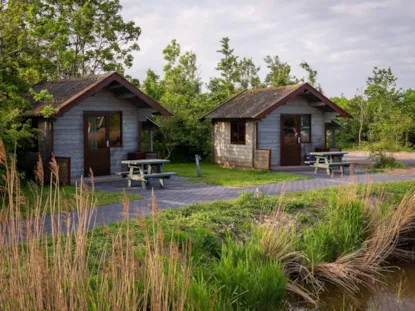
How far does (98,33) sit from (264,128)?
42.6ft

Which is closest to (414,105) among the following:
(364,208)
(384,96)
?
(384,96)

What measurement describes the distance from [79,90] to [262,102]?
818 centimetres

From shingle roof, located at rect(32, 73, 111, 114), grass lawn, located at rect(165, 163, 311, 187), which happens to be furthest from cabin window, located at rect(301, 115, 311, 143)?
shingle roof, located at rect(32, 73, 111, 114)

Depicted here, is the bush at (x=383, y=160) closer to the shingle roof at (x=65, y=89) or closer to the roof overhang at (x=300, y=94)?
the roof overhang at (x=300, y=94)

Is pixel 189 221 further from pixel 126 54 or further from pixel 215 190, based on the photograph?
pixel 126 54

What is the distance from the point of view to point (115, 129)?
17984mm

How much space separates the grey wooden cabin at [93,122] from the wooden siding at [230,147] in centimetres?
416

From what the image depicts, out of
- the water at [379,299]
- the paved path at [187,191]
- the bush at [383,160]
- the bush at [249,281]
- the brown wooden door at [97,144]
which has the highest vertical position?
the brown wooden door at [97,144]

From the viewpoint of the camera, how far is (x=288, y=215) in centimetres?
904

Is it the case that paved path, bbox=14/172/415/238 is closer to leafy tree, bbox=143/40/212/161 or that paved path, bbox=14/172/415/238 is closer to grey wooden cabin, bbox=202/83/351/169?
grey wooden cabin, bbox=202/83/351/169

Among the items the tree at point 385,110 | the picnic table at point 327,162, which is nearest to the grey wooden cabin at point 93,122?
the picnic table at point 327,162

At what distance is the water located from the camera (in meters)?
6.99

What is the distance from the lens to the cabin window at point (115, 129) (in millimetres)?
17831

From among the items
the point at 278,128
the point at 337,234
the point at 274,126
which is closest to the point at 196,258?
the point at 337,234
